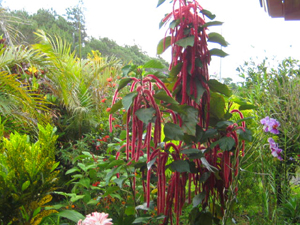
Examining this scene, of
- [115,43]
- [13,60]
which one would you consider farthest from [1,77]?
[115,43]

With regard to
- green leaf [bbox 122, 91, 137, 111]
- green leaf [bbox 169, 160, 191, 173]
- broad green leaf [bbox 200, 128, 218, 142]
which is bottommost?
green leaf [bbox 169, 160, 191, 173]

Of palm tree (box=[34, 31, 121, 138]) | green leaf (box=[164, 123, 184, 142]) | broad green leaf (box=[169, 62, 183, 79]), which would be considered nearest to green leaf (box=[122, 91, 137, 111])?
green leaf (box=[164, 123, 184, 142])

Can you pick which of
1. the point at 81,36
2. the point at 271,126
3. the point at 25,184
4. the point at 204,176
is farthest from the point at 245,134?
the point at 81,36

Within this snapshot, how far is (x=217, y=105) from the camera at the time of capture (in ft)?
4.67

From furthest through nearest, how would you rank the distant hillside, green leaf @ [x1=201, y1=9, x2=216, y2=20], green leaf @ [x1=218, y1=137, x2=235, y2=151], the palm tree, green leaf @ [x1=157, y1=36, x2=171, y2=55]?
the distant hillside < the palm tree < green leaf @ [x1=157, y1=36, x2=171, y2=55] < green leaf @ [x1=201, y1=9, x2=216, y2=20] < green leaf @ [x1=218, y1=137, x2=235, y2=151]

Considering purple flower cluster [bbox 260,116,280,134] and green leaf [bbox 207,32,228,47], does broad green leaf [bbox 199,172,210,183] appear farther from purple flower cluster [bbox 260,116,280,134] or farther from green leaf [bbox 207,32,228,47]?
green leaf [bbox 207,32,228,47]

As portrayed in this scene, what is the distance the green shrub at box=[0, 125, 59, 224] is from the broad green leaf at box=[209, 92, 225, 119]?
2.88ft

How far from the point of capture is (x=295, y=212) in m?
1.67

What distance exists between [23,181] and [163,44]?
1.00 meters

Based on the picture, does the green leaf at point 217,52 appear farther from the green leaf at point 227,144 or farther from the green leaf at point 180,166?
the green leaf at point 180,166

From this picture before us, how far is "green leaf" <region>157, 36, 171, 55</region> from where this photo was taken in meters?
1.49

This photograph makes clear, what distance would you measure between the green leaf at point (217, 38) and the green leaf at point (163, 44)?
224 mm

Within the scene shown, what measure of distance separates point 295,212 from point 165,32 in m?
1.31

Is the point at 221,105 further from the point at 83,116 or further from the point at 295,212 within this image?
the point at 83,116
